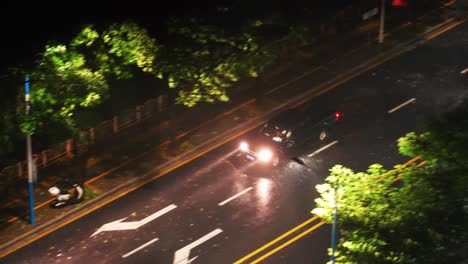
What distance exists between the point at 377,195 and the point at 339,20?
2340 centimetres

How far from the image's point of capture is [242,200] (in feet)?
108

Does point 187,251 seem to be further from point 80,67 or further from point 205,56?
point 205,56

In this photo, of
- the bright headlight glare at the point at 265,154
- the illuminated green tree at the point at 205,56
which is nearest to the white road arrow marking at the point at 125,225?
the bright headlight glare at the point at 265,154

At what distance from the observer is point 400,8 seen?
46.5m

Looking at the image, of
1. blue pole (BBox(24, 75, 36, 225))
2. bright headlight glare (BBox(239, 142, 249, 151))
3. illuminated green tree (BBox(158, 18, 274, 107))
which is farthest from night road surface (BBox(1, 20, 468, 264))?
illuminated green tree (BBox(158, 18, 274, 107))

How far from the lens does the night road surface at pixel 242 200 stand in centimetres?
3028

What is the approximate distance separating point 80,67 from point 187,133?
22.7ft

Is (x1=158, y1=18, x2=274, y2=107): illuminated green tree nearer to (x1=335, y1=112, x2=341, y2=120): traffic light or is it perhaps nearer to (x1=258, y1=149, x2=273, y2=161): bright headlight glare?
(x1=258, y1=149, x2=273, y2=161): bright headlight glare

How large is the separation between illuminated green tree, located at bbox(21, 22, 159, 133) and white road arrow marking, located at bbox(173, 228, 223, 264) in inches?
264

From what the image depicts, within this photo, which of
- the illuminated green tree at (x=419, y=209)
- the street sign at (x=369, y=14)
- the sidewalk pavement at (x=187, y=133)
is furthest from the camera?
the street sign at (x=369, y=14)

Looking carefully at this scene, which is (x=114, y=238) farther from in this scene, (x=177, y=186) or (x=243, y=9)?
(x=243, y=9)

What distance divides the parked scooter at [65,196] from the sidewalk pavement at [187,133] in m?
0.23

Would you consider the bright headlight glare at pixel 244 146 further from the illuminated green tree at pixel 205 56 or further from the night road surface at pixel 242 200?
the illuminated green tree at pixel 205 56

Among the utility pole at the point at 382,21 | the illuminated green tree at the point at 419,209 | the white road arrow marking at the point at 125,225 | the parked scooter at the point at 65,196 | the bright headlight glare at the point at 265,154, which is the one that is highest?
the utility pole at the point at 382,21
